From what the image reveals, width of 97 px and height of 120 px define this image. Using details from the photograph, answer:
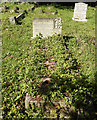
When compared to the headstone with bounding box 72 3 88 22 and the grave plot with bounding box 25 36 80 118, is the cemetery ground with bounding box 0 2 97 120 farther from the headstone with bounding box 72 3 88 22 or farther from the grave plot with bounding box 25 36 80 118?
the headstone with bounding box 72 3 88 22

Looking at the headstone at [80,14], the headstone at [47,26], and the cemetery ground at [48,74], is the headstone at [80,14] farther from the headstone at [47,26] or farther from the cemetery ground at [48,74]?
the headstone at [47,26]

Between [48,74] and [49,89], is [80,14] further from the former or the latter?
[49,89]

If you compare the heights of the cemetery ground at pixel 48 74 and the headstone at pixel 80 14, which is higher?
the headstone at pixel 80 14

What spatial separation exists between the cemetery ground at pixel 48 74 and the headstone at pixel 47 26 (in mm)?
423

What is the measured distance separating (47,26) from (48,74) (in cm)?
369

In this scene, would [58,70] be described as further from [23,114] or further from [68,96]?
[23,114]

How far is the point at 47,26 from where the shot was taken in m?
7.16

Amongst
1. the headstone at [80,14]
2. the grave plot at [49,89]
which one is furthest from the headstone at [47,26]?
the headstone at [80,14]

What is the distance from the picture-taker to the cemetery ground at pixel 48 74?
322 cm

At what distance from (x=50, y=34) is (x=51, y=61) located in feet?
8.98

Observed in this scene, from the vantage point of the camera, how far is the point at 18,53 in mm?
6172

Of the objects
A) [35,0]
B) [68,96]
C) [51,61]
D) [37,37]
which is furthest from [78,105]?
[35,0]

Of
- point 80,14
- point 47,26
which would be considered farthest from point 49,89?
point 80,14

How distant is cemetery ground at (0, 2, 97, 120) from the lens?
3219 mm
